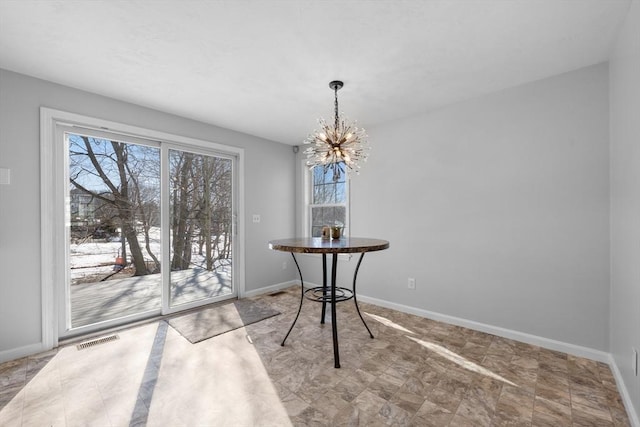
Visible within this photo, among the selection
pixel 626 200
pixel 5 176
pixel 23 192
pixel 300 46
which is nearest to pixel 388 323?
pixel 626 200

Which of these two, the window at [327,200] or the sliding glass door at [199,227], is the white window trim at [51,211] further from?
the window at [327,200]

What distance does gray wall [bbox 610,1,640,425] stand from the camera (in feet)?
5.13

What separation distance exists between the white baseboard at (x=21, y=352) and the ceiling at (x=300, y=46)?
7.55 ft

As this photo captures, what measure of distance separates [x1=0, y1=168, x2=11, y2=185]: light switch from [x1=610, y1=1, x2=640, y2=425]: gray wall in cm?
438

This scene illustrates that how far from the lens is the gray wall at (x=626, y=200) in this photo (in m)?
1.56

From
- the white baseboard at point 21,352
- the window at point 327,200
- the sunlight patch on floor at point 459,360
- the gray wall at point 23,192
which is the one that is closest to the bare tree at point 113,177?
the gray wall at point 23,192

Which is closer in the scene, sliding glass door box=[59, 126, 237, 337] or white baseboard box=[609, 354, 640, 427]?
white baseboard box=[609, 354, 640, 427]

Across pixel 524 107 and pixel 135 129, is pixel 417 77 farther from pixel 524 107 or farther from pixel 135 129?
pixel 135 129

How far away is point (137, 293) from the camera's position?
10.3 ft

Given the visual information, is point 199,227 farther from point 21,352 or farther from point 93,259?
point 21,352

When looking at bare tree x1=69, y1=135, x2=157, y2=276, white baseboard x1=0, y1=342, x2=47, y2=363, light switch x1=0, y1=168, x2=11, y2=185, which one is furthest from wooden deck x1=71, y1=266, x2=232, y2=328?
light switch x1=0, y1=168, x2=11, y2=185

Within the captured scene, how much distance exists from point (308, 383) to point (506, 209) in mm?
2380

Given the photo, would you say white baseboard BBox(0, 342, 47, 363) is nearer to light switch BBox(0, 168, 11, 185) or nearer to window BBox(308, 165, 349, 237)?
light switch BBox(0, 168, 11, 185)

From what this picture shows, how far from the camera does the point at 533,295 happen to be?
256cm
